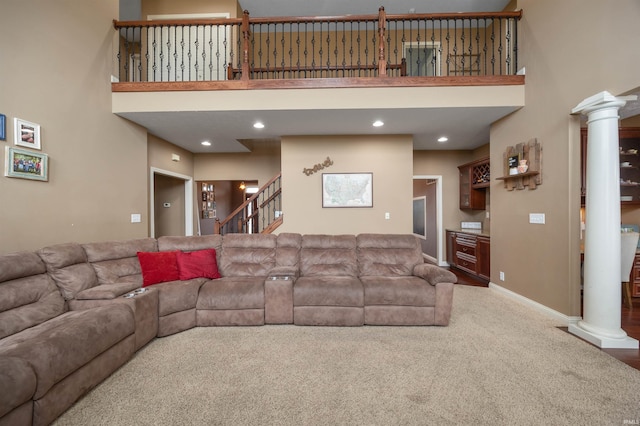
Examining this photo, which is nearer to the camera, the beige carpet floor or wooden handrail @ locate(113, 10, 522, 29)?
the beige carpet floor

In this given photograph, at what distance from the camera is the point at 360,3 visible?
498 cm

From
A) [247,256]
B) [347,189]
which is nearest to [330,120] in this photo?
[347,189]

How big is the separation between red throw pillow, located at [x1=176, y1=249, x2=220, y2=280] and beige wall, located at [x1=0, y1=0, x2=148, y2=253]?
1350 mm

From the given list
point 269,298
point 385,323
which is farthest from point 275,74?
point 385,323

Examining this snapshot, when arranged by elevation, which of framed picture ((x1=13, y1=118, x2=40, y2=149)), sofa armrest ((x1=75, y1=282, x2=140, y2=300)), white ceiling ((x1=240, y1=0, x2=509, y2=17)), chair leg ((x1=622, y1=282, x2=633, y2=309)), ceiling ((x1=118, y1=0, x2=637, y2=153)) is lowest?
chair leg ((x1=622, y1=282, x2=633, y2=309))

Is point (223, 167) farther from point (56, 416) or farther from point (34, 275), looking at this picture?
point (56, 416)

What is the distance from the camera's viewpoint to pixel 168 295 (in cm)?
263

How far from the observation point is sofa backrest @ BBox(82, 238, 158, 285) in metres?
2.64

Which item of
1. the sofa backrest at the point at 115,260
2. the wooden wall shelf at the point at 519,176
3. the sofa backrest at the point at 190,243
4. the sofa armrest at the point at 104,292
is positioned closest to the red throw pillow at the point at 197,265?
the sofa backrest at the point at 190,243

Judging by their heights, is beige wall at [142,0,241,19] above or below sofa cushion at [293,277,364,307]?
above

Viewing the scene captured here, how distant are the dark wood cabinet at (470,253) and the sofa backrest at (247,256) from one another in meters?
3.84

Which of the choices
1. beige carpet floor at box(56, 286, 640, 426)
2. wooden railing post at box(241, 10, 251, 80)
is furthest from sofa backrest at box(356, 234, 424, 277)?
wooden railing post at box(241, 10, 251, 80)

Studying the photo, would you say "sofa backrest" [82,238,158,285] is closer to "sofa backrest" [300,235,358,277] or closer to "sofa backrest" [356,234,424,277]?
"sofa backrest" [300,235,358,277]

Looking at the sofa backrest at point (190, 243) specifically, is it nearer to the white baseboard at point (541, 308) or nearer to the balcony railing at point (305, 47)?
the balcony railing at point (305, 47)
